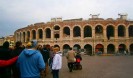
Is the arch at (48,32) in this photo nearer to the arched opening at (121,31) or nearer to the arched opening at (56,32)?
the arched opening at (56,32)

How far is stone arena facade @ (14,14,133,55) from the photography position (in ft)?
175

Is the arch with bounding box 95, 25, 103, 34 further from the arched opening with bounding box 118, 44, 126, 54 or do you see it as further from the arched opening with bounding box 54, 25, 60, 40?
the arched opening with bounding box 54, 25, 60, 40

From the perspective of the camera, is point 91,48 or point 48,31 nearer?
point 91,48

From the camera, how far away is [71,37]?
54500 millimetres

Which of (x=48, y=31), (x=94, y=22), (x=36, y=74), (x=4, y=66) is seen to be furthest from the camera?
(x=48, y=31)

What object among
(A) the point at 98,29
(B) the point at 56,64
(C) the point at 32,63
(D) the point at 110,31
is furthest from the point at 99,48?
(C) the point at 32,63

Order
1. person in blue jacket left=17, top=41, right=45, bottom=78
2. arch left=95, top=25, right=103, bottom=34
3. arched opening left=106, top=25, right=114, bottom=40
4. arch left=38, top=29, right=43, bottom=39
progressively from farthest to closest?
arch left=38, top=29, right=43, bottom=39 → arched opening left=106, top=25, right=114, bottom=40 → arch left=95, top=25, right=103, bottom=34 → person in blue jacket left=17, top=41, right=45, bottom=78

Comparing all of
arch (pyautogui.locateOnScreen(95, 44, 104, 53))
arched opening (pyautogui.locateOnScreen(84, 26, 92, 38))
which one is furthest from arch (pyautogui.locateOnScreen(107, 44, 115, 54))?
arched opening (pyautogui.locateOnScreen(84, 26, 92, 38))

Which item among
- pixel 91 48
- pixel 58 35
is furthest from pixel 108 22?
pixel 58 35

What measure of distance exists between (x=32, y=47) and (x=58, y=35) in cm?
5031


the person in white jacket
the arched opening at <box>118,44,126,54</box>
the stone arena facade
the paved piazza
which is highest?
the stone arena facade

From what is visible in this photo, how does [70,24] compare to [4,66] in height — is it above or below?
above

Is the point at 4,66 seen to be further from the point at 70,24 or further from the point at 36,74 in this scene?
the point at 70,24

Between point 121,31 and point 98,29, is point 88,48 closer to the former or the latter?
point 98,29
